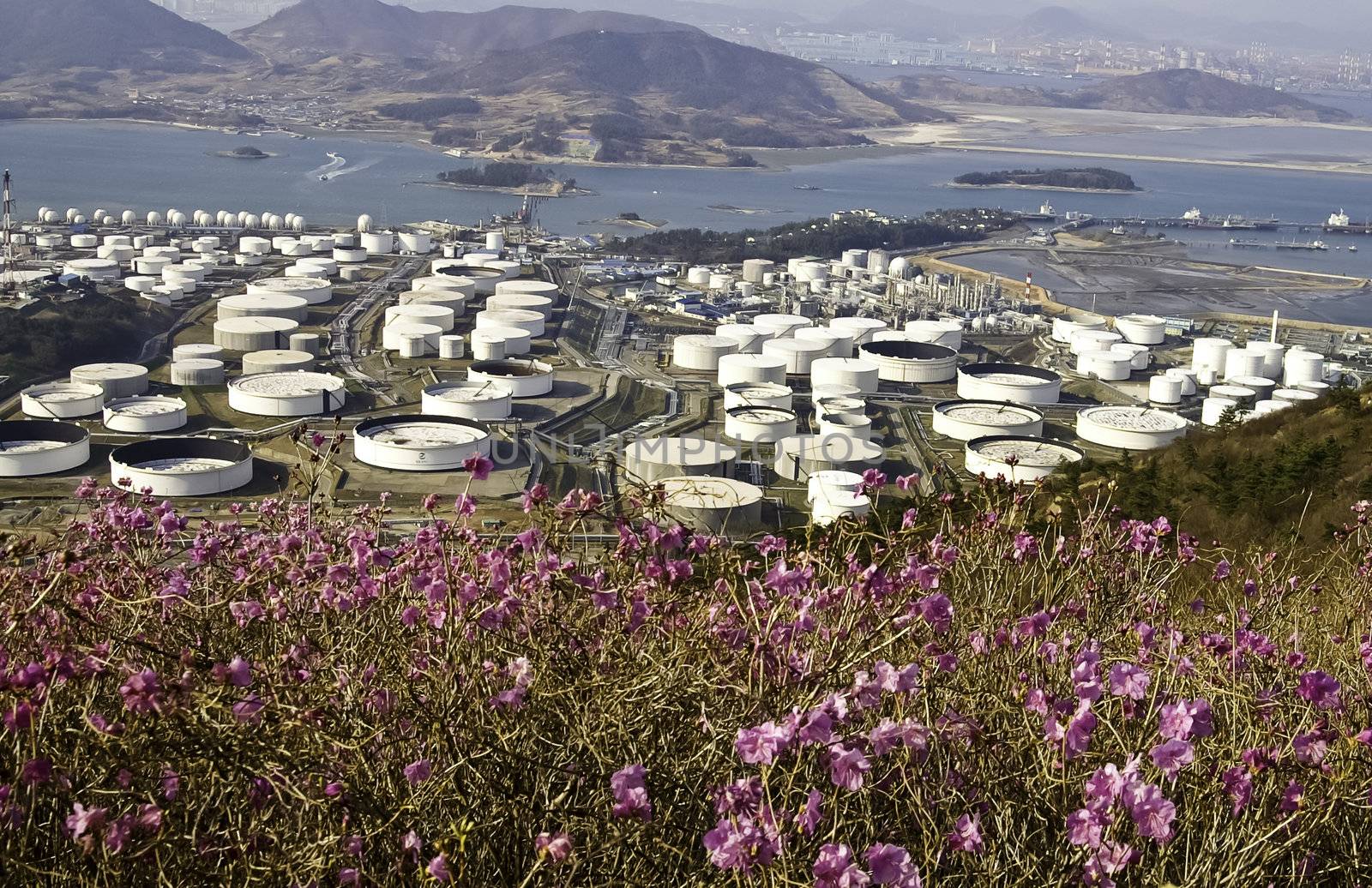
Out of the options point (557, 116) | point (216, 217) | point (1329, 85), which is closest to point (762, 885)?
point (216, 217)

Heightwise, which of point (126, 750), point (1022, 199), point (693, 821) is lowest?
point (1022, 199)

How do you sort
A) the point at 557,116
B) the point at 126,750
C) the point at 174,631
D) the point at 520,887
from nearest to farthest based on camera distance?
the point at 520,887
the point at 126,750
the point at 174,631
the point at 557,116

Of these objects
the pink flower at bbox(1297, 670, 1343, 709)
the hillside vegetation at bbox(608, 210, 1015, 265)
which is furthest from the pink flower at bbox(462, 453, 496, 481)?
the hillside vegetation at bbox(608, 210, 1015, 265)

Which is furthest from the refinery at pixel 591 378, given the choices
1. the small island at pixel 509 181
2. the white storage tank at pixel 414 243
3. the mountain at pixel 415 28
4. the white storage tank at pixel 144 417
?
the mountain at pixel 415 28

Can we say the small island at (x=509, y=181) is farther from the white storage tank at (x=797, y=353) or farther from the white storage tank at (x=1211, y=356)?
the white storage tank at (x=1211, y=356)

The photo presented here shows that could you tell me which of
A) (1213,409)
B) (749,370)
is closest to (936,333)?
(749,370)

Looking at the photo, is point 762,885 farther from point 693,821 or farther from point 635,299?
point 635,299

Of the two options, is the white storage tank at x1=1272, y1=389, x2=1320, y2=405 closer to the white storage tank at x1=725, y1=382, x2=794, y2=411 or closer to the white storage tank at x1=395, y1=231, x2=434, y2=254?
the white storage tank at x1=725, y1=382, x2=794, y2=411
